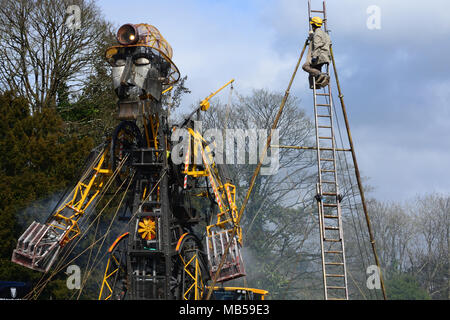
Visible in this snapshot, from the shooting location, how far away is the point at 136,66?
35.6 feet

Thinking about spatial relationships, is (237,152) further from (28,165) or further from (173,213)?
(173,213)

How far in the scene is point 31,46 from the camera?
22.0 metres

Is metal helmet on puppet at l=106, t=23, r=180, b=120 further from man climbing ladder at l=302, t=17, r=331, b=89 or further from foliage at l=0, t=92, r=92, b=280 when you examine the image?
foliage at l=0, t=92, r=92, b=280

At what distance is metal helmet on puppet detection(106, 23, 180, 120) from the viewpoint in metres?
10.7

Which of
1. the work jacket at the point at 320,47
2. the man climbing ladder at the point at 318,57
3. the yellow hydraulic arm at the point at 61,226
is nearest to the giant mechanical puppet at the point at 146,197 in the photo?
the yellow hydraulic arm at the point at 61,226

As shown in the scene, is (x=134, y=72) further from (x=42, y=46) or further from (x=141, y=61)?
(x=42, y=46)

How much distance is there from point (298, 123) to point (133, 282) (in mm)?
15328

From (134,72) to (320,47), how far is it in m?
4.24

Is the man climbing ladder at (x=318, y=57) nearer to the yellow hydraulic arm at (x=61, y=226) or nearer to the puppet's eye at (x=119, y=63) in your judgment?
the puppet's eye at (x=119, y=63)

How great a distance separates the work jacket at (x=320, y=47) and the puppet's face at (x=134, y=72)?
3.75 meters

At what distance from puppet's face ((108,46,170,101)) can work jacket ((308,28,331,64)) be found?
12.3 ft

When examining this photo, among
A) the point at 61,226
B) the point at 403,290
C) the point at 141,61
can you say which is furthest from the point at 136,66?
the point at 403,290

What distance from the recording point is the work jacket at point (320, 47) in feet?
30.6
